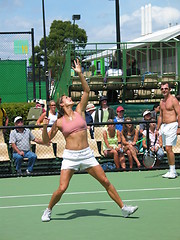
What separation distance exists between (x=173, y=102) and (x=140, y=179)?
172 cm

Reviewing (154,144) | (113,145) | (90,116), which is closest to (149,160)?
(154,144)

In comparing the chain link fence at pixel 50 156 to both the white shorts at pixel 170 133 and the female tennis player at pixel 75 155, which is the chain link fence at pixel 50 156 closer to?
the white shorts at pixel 170 133

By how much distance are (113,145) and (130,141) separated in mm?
451

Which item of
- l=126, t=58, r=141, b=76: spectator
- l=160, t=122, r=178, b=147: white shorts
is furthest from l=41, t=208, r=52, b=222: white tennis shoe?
l=126, t=58, r=141, b=76: spectator

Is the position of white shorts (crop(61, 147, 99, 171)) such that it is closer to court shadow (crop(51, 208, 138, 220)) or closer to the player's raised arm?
the player's raised arm

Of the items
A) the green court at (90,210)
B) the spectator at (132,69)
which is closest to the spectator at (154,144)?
the green court at (90,210)

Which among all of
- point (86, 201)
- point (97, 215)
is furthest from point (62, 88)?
point (97, 215)


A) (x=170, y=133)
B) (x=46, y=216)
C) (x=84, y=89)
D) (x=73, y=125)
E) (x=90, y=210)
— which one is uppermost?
(x=84, y=89)

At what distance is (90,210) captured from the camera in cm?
840

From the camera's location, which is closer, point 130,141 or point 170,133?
point 170,133

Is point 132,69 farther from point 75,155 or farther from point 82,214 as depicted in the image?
point 75,155

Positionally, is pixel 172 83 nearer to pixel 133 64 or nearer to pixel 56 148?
pixel 133 64

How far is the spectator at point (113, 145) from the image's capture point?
12898 millimetres

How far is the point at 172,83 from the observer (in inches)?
691
